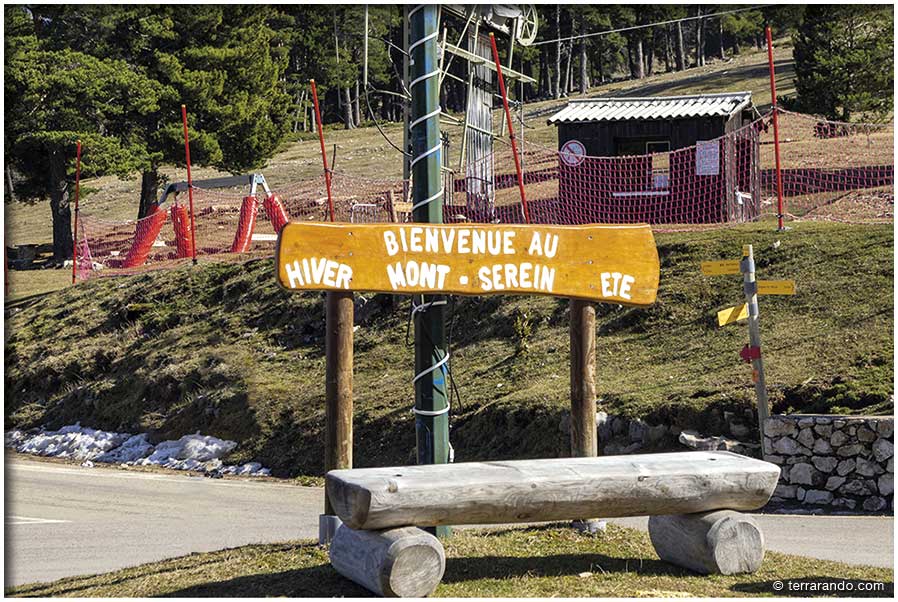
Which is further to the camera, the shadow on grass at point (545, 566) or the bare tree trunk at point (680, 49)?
the bare tree trunk at point (680, 49)

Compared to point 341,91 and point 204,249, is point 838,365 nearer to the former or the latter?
point 204,249

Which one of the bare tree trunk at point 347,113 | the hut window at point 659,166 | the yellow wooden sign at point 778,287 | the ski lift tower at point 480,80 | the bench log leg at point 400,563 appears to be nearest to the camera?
the bench log leg at point 400,563

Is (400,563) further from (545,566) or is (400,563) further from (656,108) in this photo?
(656,108)

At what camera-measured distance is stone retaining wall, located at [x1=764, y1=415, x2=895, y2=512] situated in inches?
463

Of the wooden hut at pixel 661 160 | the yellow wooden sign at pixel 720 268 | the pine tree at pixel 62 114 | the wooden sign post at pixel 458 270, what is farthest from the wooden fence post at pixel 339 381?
the pine tree at pixel 62 114

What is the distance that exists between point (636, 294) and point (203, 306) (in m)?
14.8

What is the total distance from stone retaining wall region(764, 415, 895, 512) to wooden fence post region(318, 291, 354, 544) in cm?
550

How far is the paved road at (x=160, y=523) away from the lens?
995 centimetres

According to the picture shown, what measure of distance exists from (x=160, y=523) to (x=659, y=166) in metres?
14.2

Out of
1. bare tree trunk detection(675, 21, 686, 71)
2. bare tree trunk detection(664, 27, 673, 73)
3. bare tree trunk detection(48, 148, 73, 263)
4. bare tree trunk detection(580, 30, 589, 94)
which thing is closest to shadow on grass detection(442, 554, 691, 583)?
bare tree trunk detection(48, 148, 73, 263)

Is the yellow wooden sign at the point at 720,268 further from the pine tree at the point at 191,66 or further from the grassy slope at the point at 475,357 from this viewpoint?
the pine tree at the point at 191,66

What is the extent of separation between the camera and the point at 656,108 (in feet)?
77.2

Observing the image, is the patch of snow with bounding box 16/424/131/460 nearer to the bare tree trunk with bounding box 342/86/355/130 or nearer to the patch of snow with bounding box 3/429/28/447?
the patch of snow with bounding box 3/429/28/447

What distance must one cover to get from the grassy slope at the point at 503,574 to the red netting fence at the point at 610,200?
10.5 m
